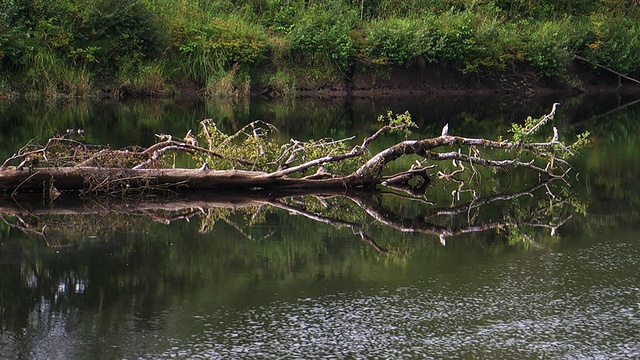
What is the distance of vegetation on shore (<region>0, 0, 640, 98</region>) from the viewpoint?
125ft

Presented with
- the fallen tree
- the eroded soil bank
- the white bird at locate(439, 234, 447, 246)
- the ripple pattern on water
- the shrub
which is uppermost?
the shrub

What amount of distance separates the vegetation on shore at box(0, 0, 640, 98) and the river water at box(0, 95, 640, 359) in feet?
75.2

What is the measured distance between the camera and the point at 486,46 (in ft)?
150

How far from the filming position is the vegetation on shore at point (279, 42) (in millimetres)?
37969

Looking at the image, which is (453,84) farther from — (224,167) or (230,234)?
(230,234)

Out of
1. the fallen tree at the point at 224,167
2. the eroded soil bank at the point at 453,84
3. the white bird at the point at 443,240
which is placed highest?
the eroded soil bank at the point at 453,84

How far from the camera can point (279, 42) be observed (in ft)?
141

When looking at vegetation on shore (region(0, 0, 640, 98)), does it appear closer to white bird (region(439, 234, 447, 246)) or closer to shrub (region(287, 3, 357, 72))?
shrub (region(287, 3, 357, 72))

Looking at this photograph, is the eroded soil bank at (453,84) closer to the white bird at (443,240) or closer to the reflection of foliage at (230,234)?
the reflection of foliage at (230,234)

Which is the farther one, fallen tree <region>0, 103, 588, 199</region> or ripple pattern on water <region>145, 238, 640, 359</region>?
fallen tree <region>0, 103, 588, 199</region>

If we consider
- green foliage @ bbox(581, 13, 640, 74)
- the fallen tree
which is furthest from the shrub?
the fallen tree

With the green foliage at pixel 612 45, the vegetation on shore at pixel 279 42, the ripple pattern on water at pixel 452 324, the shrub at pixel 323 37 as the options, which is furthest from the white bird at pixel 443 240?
the green foliage at pixel 612 45

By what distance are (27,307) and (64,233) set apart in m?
3.81

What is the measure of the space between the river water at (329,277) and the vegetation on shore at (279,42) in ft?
75.2
